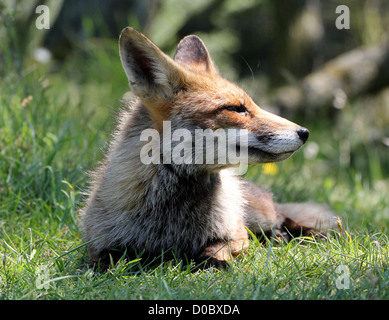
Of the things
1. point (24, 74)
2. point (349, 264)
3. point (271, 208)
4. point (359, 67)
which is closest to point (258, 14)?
point (359, 67)

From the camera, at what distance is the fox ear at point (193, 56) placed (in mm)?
3910

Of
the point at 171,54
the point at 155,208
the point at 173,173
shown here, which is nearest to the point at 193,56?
the point at 173,173

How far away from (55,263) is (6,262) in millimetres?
311

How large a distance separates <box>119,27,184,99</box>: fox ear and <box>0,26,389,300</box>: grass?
88 centimetres

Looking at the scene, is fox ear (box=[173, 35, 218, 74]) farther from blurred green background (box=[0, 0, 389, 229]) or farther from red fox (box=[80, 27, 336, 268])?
blurred green background (box=[0, 0, 389, 229])

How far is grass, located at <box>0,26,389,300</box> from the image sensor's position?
9.03 ft

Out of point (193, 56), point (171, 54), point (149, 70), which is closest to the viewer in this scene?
point (149, 70)

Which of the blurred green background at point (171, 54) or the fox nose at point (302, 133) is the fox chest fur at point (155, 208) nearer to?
the fox nose at point (302, 133)

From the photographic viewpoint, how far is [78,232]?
4016 millimetres

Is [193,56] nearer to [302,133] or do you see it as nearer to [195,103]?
[195,103]

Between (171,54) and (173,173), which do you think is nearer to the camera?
(173,173)

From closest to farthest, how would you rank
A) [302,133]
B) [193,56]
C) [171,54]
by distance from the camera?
1. [302,133]
2. [193,56]
3. [171,54]

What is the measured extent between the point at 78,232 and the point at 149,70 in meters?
1.48

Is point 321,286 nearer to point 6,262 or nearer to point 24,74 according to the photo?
point 6,262
